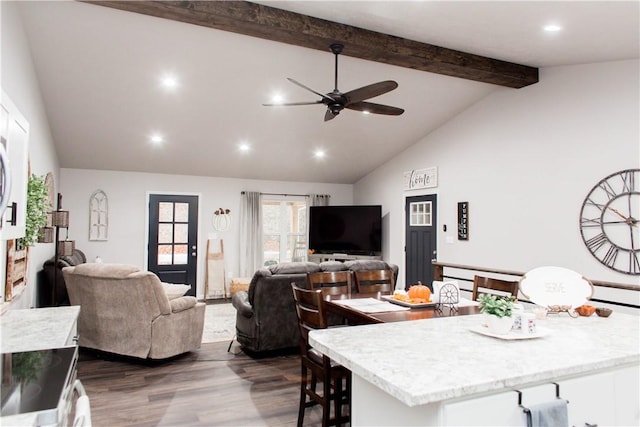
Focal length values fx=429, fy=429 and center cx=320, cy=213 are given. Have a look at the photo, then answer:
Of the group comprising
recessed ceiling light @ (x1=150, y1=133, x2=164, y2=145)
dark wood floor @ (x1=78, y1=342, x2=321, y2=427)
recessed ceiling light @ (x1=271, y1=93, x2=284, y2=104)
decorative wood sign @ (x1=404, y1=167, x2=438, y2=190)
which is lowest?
dark wood floor @ (x1=78, y1=342, x2=321, y2=427)

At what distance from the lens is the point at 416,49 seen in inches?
184

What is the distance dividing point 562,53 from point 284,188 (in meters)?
5.94

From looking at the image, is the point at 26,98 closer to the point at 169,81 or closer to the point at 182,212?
the point at 169,81

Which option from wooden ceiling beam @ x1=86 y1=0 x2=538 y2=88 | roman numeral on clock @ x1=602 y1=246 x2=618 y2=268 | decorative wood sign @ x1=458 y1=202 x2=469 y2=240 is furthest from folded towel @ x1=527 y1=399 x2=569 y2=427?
decorative wood sign @ x1=458 y1=202 x2=469 y2=240

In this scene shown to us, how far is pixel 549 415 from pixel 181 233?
7.95 meters

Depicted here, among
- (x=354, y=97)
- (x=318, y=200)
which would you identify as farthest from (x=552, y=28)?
(x=318, y=200)

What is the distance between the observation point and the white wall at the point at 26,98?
3.25 meters

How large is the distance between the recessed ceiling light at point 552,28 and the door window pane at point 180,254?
22.9 feet

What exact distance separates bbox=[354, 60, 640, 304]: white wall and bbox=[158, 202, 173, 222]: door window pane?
4.95m

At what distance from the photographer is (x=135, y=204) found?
814 cm

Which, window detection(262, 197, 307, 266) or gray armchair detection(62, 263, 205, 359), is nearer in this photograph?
gray armchair detection(62, 263, 205, 359)

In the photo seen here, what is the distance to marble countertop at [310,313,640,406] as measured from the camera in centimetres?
126

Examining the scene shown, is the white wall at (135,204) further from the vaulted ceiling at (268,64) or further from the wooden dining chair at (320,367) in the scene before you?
the wooden dining chair at (320,367)

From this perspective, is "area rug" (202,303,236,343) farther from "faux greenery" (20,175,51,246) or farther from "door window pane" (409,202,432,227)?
"door window pane" (409,202,432,227)
